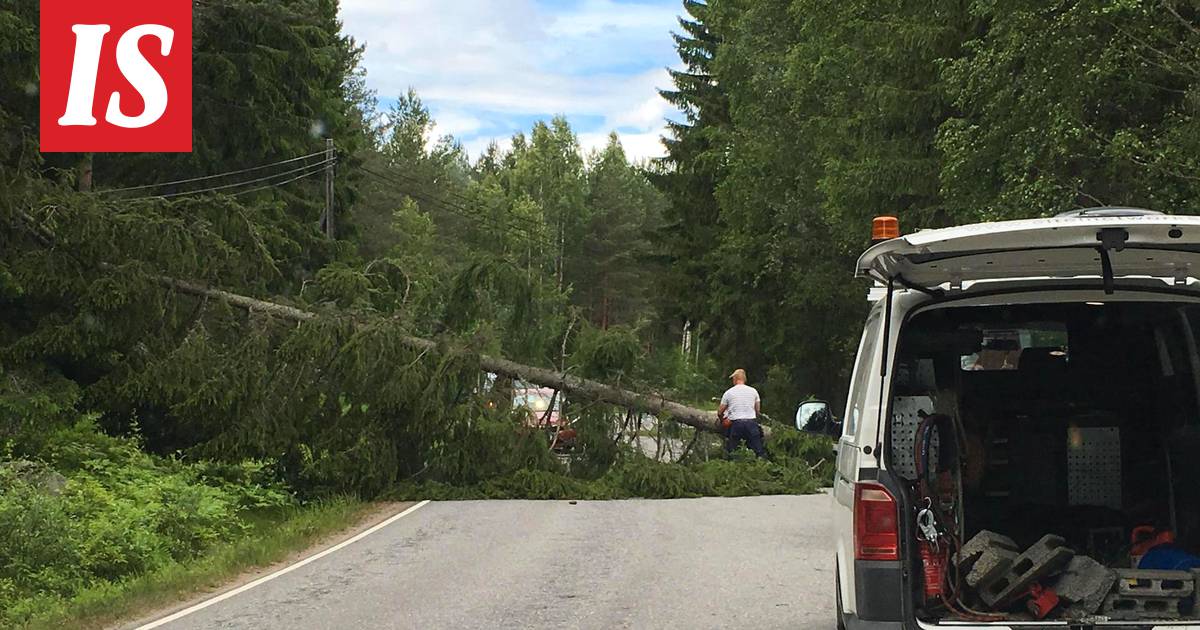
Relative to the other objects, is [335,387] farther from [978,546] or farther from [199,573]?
[978,546]

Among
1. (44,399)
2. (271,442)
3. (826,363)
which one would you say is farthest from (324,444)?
(826,363)

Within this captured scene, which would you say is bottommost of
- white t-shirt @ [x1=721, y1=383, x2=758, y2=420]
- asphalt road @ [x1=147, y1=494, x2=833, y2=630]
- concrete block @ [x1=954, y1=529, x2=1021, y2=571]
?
asphalt road @ [x1=147, y1=494, x2=833, y2=630]

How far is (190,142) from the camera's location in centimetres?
2942

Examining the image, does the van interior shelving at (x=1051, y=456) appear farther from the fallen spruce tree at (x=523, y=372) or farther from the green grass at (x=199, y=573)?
the fallen spruce tree at (x=523, y=372)

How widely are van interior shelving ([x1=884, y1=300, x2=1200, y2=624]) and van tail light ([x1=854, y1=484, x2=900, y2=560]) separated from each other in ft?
0.50

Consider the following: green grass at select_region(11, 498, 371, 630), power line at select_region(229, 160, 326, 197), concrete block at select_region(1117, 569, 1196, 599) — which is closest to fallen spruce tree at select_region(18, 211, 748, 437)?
green grass at select_region(11, 498, 371, 630)

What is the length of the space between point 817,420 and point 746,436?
12.5m

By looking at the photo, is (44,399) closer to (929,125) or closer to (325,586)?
(325,586)

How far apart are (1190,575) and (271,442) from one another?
14523 mm

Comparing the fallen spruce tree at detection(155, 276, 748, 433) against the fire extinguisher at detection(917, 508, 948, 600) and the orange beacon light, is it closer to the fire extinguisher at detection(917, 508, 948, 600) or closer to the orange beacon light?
the orange beacon light

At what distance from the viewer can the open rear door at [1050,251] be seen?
5.18 m

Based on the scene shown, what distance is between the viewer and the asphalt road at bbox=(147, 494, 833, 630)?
9797 mm

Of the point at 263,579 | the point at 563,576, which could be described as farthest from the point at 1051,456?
the point at 263,579

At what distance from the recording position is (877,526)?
5.55 metres
